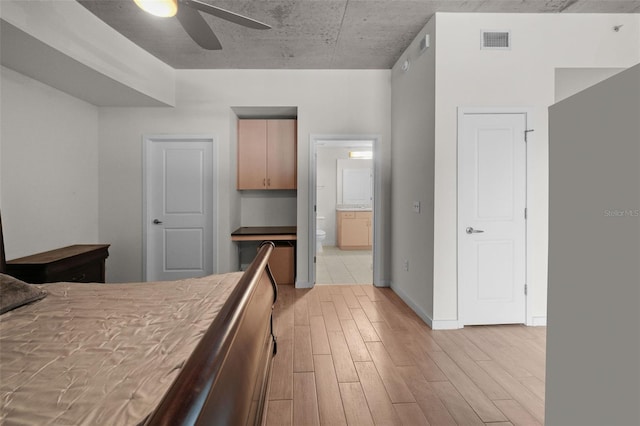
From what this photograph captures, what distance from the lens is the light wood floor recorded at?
1.68 metres

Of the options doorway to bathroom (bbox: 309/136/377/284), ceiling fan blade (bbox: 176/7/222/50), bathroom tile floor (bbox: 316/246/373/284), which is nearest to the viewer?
ceiling fan blade (bbox: 176/7/222/50)

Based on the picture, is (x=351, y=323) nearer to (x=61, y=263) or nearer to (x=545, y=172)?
(x=545, y=172)

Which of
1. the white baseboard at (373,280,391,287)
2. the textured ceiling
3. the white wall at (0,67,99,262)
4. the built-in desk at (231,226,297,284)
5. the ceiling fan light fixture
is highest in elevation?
the textured ceiling

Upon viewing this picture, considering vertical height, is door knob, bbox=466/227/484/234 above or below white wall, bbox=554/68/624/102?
below

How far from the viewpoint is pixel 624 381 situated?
0.63 meters

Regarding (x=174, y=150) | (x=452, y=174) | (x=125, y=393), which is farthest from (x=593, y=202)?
(x=174, y=150)

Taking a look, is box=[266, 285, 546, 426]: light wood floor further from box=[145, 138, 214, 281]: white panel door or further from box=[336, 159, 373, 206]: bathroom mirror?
box=[336, 159, 373, 206]: bathroom mirror

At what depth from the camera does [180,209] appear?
4059 millimetres

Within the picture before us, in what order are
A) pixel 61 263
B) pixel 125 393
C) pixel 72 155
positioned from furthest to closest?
pixel 72 155 < pixel 61 263 < pixel 125 393

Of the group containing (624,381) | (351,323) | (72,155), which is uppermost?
(72,155)

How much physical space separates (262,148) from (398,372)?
331cm

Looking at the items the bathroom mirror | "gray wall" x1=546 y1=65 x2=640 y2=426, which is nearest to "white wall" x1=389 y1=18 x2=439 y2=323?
"gray wall" x1=546 y1=65 x2=640 y2=426

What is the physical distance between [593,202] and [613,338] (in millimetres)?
311

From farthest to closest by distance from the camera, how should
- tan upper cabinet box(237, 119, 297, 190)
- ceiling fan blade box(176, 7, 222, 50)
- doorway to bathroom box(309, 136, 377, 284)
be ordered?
1. doorway to bathroom box(309, 136, 377, 284)
2. tan upper cabinet box(237, 119, 297, 190)
3. ceiling fan blade box(176, 7, 222, 50)
